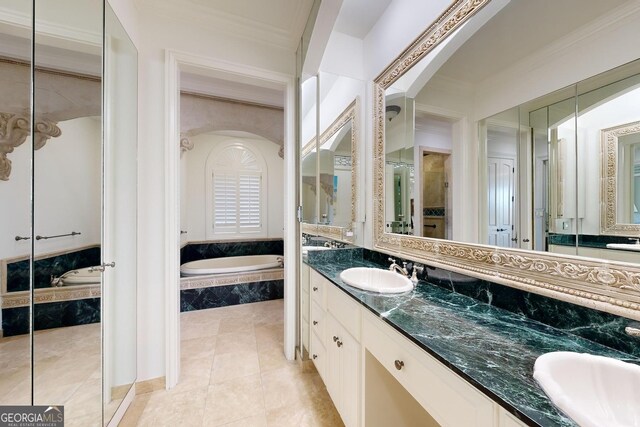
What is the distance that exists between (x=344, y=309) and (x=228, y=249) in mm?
3597

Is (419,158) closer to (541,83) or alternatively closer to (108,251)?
(541,83)

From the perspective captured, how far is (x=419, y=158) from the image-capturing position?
151 cm

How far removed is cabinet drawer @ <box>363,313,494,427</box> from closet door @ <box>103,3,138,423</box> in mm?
1625

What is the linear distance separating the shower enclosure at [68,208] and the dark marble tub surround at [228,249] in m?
2.63

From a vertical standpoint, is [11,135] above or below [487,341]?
above

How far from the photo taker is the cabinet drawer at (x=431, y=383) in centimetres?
59

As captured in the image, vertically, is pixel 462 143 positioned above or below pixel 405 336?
above

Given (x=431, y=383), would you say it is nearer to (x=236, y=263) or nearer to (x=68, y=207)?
(x=68, y=207)

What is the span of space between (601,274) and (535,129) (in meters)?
0.57

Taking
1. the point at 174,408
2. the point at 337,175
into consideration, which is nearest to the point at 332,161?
the point at 337,175

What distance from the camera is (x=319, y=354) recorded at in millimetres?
1616

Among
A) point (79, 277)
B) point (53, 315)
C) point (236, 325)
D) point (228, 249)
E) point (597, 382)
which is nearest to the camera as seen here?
point (597, 382)

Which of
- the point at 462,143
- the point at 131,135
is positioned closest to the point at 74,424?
the point at 131,135

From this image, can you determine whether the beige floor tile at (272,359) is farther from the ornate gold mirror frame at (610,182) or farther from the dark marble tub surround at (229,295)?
the ornate gold mirror frame at (610,182)
